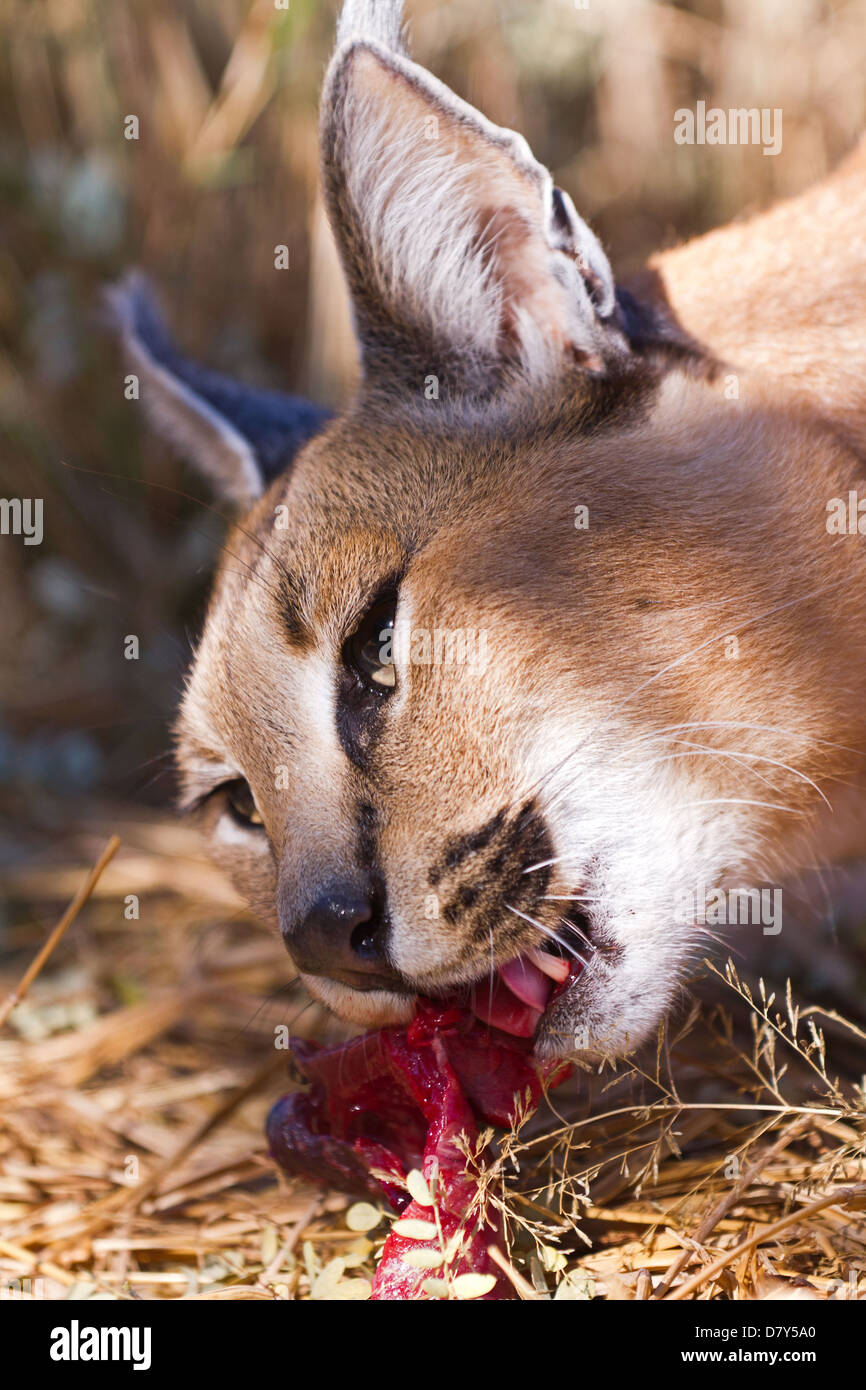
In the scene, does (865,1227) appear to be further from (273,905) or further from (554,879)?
(273,905)

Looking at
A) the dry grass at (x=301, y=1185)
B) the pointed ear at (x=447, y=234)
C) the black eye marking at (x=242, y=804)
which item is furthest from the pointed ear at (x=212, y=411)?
the dry grass at (x=301, y=1185)

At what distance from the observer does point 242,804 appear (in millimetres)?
2350

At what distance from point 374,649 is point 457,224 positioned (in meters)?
0.70

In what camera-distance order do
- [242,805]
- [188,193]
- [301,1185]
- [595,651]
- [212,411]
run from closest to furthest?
[595,651], [301,1185], [242,805], [212,411], [188,193]

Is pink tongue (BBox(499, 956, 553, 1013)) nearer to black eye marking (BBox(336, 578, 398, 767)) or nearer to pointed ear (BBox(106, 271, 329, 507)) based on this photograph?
black eye marking (BBox(336, 578, 398, 767))

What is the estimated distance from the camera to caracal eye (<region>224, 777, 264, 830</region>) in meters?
2.33

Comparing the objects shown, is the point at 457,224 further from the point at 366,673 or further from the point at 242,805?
the point at 242,805

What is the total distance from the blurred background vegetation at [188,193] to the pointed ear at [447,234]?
81.1 inches

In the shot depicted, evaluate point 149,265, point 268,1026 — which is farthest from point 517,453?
point 149,265

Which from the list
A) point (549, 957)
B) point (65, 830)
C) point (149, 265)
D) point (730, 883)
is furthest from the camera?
point (149, 265)

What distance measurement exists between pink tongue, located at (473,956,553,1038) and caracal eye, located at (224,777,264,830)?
1.93 ft

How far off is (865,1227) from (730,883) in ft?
1.75

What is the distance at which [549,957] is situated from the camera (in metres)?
1.87

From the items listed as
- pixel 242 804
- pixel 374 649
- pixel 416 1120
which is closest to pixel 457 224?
pixel 374 649
